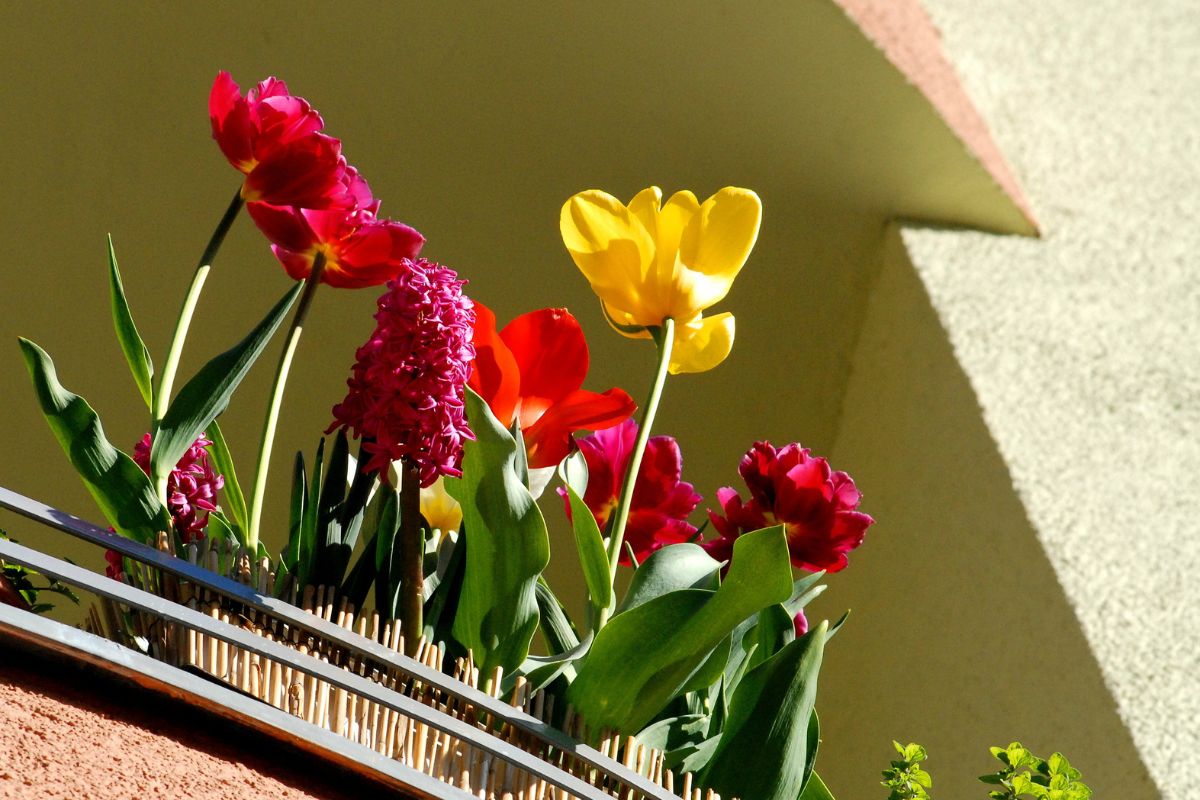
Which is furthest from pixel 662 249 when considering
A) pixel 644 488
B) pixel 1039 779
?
pixel 1039 779

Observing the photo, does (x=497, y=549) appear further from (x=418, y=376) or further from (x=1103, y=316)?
(x=1103, y=316)

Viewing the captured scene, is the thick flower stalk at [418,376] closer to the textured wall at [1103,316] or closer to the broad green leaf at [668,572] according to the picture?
the broad green leaf at [668,572]

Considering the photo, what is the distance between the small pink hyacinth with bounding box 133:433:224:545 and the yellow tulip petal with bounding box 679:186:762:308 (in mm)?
271

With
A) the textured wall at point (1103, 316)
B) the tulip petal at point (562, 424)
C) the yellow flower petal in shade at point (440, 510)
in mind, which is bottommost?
the textured wall at point (1103, 316)

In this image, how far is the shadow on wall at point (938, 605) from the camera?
1469 millimetres

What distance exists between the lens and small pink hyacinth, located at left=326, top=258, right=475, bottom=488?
1.68ft

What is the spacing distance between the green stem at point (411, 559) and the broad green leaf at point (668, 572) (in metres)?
0.11

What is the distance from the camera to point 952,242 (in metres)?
1.81

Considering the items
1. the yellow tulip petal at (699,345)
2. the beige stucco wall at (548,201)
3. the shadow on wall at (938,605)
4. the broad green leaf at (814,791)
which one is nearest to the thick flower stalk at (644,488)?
the yellow tulip petal at (699,345)

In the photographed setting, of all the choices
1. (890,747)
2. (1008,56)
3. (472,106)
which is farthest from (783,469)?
(1008,56)

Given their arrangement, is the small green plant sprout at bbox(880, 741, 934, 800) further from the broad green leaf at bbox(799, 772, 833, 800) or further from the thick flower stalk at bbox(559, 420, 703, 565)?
the thick flower stalk at bbox(559, 420, 703, 565)

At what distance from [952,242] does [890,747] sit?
732 mm

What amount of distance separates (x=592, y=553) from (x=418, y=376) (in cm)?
14

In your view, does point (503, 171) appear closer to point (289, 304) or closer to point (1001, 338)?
point (1001, 338)
